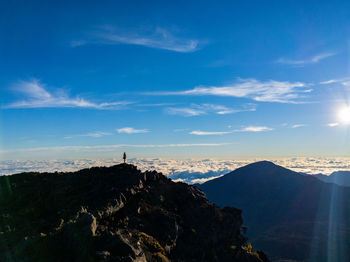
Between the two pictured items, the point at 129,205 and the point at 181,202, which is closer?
the point at 129,205

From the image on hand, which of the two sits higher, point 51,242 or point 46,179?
point 46,179

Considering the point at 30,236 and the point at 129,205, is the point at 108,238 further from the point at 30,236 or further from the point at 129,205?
the point at 129,205

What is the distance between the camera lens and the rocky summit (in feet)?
88.6

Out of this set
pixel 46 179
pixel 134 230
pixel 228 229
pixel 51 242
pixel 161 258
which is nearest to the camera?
pixel 51 242

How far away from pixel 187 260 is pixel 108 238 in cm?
1454

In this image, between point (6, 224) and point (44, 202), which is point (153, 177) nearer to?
point (44, 202)

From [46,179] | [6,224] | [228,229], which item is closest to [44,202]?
[6,224]

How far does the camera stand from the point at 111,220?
36.3m

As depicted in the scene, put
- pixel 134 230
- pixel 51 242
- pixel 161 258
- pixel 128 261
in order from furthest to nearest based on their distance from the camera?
pixel 134 230, pixel 161 258, pixel 51 242, pixel 128 261

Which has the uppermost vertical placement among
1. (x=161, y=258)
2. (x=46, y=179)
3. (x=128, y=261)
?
(x=46, y=179)

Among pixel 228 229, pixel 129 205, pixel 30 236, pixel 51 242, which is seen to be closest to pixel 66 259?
pixel 51 242

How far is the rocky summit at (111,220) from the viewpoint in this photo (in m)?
27.0

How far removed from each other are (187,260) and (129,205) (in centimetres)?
1118

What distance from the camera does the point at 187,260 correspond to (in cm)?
3791
